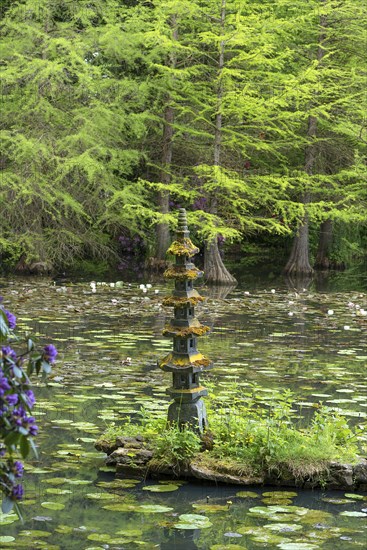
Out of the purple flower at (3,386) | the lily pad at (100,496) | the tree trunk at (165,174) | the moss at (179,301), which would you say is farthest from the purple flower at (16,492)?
the tree trunk at (165,174)

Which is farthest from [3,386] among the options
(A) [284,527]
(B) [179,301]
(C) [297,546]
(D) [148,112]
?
(D) [148,112]

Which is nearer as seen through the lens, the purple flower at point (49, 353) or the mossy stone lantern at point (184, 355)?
the purple flower at point (49, 353)

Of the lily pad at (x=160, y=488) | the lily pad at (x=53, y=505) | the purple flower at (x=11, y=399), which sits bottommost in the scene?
the lily pad at (x=160, y=488)

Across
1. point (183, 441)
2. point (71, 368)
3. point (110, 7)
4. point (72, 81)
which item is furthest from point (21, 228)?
point (183, 441)

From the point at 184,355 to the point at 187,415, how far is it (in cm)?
41

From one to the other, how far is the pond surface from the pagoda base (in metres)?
0.53

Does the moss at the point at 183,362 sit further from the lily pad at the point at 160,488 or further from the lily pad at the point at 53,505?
the lily pad at the point at 53,505

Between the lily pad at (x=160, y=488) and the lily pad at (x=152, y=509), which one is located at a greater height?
the lily pad at (x=160, y=488)

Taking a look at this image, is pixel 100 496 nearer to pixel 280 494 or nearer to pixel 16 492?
pixel 280 494

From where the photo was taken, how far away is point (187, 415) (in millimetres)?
6906

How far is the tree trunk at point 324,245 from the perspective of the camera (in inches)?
1198

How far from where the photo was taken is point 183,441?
663cm

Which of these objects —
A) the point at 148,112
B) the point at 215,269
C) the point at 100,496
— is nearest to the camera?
the point at 100,496

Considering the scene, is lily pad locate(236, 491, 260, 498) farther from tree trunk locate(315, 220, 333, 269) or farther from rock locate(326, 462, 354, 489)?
tree trunk locate(315, 220, 333, 269)
